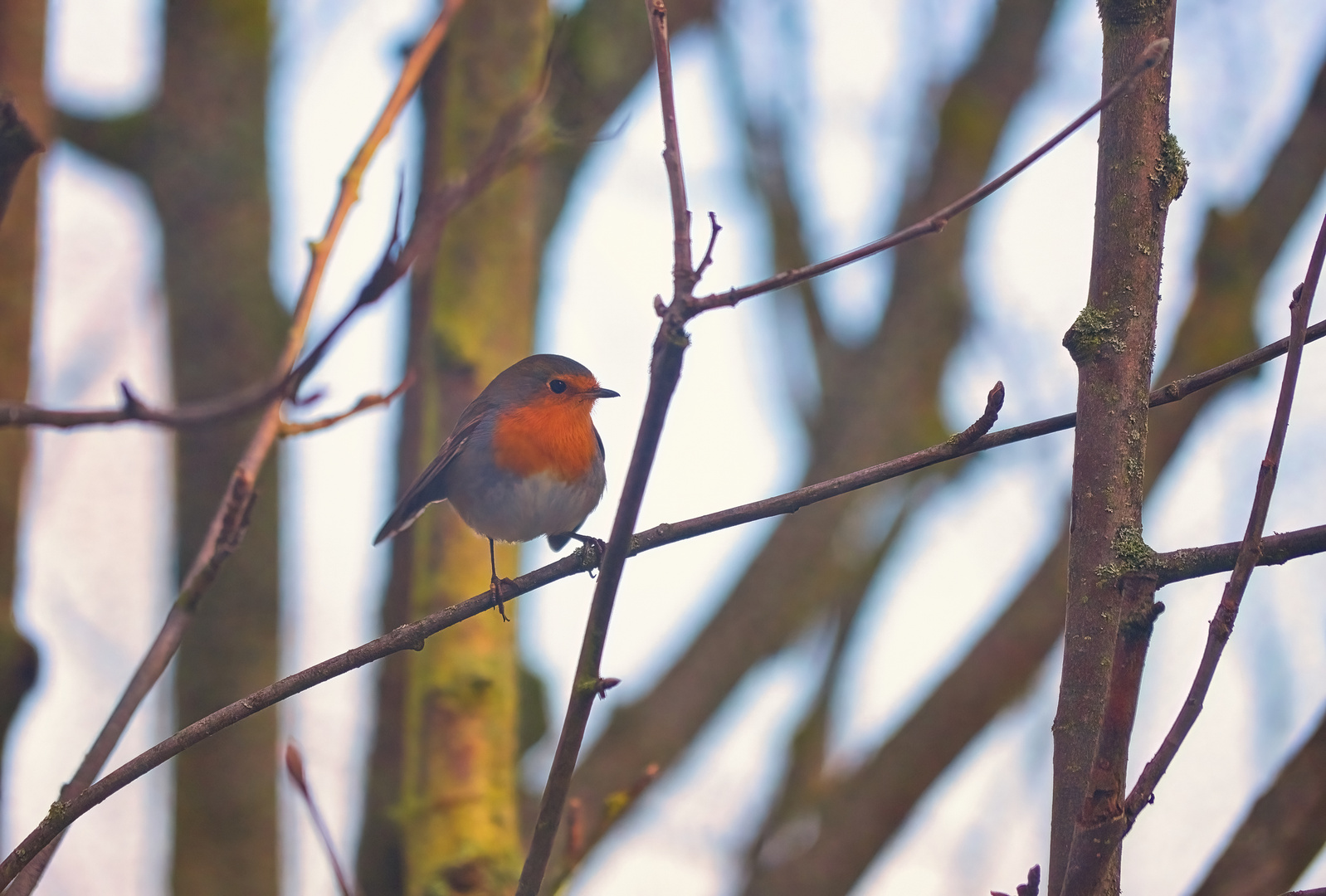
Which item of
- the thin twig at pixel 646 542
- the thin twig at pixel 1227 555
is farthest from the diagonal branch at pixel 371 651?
the thin twig at pixel 1227 555

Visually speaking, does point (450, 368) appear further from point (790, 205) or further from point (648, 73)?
point (790, 205)

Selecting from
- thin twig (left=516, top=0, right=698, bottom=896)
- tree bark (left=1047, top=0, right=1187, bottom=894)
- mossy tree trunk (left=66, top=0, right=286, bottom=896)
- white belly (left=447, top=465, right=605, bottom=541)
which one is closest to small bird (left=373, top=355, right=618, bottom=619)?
white belly (left=447, top=465, right=605, bottom=541)

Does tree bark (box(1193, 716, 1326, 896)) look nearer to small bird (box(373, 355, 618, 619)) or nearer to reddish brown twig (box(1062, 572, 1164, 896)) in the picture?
reddish brown twig (box(1062, 572, 1164, 896))

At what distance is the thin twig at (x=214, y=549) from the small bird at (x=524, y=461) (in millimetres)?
803

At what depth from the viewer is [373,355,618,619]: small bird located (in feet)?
9.81

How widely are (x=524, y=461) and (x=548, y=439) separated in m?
0.09

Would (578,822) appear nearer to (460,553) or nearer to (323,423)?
(323,423)

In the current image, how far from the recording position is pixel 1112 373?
4.30 ft

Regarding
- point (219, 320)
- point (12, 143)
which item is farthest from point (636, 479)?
point (219, 320)

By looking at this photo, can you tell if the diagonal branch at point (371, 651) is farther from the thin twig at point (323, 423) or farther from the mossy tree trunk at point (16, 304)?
the mossy tree trunk at point (16, 304)

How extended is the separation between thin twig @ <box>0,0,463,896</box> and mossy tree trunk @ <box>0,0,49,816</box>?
0.99 m

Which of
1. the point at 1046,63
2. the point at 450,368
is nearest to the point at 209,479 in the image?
the point at 450,368

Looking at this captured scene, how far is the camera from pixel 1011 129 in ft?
18.2

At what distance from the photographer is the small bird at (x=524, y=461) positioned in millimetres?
2990
